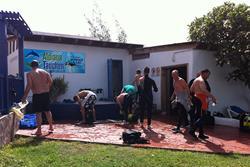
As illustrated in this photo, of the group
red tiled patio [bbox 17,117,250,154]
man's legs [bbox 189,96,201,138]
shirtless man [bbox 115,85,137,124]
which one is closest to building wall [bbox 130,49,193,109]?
shirtless man [bbox 115,85,137,124]

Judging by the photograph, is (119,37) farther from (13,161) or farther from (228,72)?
(13,161)

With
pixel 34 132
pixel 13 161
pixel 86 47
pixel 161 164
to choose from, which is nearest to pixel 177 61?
pixel 86 47

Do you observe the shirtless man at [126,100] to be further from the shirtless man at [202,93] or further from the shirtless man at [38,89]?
the shirtless man at [38,89]

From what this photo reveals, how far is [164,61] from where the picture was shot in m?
15.8

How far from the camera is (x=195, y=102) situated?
1004 centimetres

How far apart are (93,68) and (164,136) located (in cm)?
714

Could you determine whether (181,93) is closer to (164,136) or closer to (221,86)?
(164,136)

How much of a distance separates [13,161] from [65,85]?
27.8ft

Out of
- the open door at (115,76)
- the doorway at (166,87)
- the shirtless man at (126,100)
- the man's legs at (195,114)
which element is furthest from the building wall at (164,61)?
the man's legs at (195,114)

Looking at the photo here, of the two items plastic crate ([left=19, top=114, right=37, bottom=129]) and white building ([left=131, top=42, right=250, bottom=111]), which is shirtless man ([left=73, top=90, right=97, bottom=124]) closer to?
plastic crate ([left=19, top=114, right=37, bottom=129])

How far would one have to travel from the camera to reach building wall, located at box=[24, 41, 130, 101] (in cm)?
1589

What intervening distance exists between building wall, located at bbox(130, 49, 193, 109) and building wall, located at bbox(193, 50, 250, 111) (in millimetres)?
267

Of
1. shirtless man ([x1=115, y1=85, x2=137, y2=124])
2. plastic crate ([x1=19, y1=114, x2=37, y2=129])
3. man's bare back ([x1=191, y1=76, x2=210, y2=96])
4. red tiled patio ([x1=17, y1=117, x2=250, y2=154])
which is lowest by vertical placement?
red tiled patio ([x1=17, y1=117, x2=250, y2=154])

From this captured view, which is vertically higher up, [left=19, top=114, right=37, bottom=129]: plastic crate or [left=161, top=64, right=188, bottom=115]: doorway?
[left=161, top=64, right=188, bottom=115]: doorway
